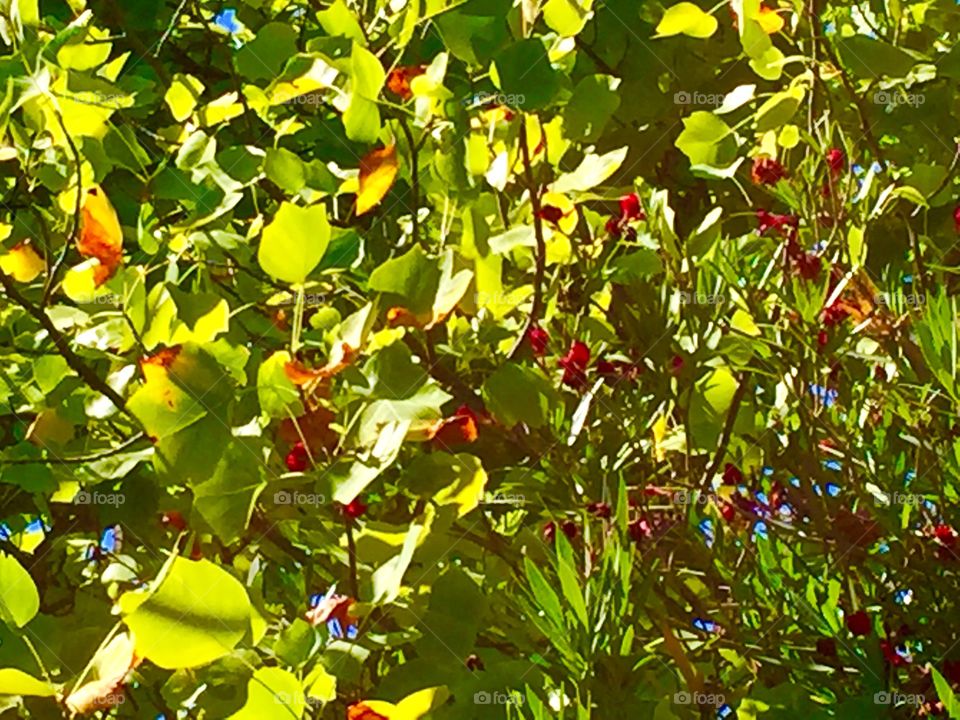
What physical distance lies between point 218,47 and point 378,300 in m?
1.02

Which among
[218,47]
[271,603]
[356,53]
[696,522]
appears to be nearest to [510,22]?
[356,53]

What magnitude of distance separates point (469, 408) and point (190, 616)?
14.9 inches

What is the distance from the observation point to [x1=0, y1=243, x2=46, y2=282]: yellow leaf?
105 centimetres

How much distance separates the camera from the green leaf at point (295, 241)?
2.48 ft

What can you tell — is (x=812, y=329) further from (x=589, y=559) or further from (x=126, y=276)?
(x=126, y=276)

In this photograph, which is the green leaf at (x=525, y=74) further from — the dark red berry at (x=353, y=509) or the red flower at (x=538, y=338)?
the dark red berry at (x=353, y=509)

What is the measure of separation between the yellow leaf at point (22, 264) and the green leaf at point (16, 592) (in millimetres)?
394

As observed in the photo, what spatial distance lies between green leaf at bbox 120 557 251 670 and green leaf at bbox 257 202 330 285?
20cm

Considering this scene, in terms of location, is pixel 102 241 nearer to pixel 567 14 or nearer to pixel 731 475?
pixel 567 14

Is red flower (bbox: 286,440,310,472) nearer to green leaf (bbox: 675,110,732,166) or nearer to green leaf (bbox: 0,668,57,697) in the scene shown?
green leaf (bbox: 0,668,57,697)

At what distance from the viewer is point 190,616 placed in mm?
653

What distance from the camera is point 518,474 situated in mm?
992

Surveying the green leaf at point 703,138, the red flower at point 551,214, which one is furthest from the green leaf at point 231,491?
the green leaf at point 703,138

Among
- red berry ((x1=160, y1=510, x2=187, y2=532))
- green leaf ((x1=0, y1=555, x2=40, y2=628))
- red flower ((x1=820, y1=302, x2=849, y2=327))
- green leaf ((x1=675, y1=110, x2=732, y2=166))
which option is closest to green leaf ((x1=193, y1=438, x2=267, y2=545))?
green leaf ((x1=0, y1=555, x2=40, y2=628))
